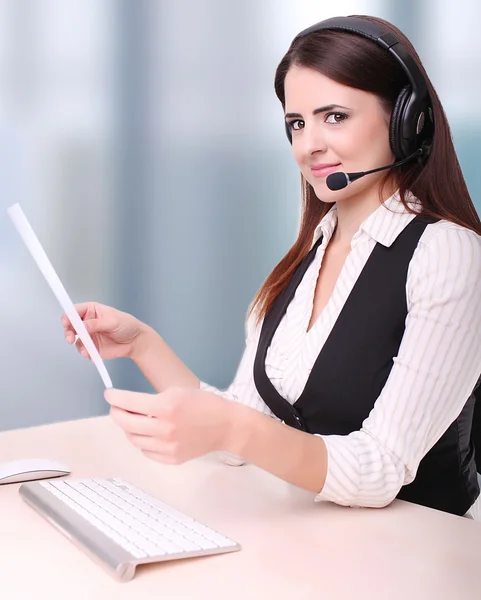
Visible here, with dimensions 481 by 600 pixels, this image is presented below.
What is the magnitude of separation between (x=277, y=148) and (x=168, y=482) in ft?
6.42

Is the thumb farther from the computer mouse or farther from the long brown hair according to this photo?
the long brown hair

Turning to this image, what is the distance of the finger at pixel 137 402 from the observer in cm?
84

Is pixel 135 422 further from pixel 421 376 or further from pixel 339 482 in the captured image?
pixel 421 376

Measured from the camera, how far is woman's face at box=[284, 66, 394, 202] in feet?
3.93

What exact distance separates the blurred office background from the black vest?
1.39 metres

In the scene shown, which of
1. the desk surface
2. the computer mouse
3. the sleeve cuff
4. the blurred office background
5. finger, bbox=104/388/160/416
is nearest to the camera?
the desk surface

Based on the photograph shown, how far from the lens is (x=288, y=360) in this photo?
1278 mm

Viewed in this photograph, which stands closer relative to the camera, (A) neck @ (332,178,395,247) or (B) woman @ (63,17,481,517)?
(B) woman @ (63,17,481,517)

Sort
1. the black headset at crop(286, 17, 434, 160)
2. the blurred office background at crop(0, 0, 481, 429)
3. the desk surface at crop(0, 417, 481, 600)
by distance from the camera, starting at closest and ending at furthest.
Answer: the desk surface at crop(0, 417, 481, 600)
the black headset at crop(286, 17, 434, 160)
the blurred office background at crop(0, 0, 481, 429)

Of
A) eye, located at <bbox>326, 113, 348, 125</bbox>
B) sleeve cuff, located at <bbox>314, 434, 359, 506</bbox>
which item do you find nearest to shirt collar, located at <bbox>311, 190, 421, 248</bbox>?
eye, located at <bbox>326, 113, 348, 125</bbox>

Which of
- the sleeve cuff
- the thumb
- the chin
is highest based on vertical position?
the chin

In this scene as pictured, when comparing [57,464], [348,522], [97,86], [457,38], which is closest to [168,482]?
[57,464]

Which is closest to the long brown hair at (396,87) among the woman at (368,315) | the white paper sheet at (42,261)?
the woman at (368,315)

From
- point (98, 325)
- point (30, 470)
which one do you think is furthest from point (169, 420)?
point (98, 325)
